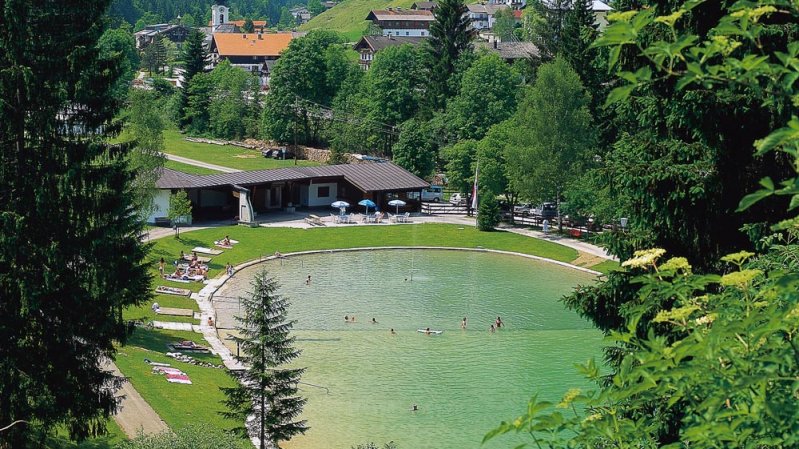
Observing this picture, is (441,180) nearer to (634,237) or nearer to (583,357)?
(583,357)

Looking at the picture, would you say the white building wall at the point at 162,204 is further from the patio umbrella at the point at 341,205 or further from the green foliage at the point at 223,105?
the green foliage at the point at 223,105

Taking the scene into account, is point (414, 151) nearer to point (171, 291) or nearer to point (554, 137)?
point (554, 137)

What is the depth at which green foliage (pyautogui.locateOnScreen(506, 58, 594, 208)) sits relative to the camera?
57.7 meters

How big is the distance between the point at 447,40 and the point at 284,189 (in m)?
24.1

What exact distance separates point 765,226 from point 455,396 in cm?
1824

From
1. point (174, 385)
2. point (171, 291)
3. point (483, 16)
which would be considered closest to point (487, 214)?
point (171, 291)

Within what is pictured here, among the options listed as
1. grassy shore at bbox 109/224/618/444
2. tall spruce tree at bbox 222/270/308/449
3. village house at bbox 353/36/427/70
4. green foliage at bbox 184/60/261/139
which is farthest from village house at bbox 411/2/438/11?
tall spruce tree at bbox 222/270/308/449

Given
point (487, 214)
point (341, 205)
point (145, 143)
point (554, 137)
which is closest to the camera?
point (145, 143)

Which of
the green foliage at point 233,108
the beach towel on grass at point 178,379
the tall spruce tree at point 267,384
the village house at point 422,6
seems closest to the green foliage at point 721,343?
the tall spruce tree at point 267,384

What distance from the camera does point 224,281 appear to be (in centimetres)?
4631

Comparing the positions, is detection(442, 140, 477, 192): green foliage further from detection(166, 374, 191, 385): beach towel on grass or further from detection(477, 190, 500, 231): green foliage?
detection(166, 374, 191, 385): beach towel on grass

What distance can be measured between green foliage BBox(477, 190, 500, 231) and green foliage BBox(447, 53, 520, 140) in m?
12.4

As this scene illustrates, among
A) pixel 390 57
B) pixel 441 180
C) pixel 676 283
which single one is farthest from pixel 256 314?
pixel 390 57

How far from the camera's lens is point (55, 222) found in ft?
70.8
